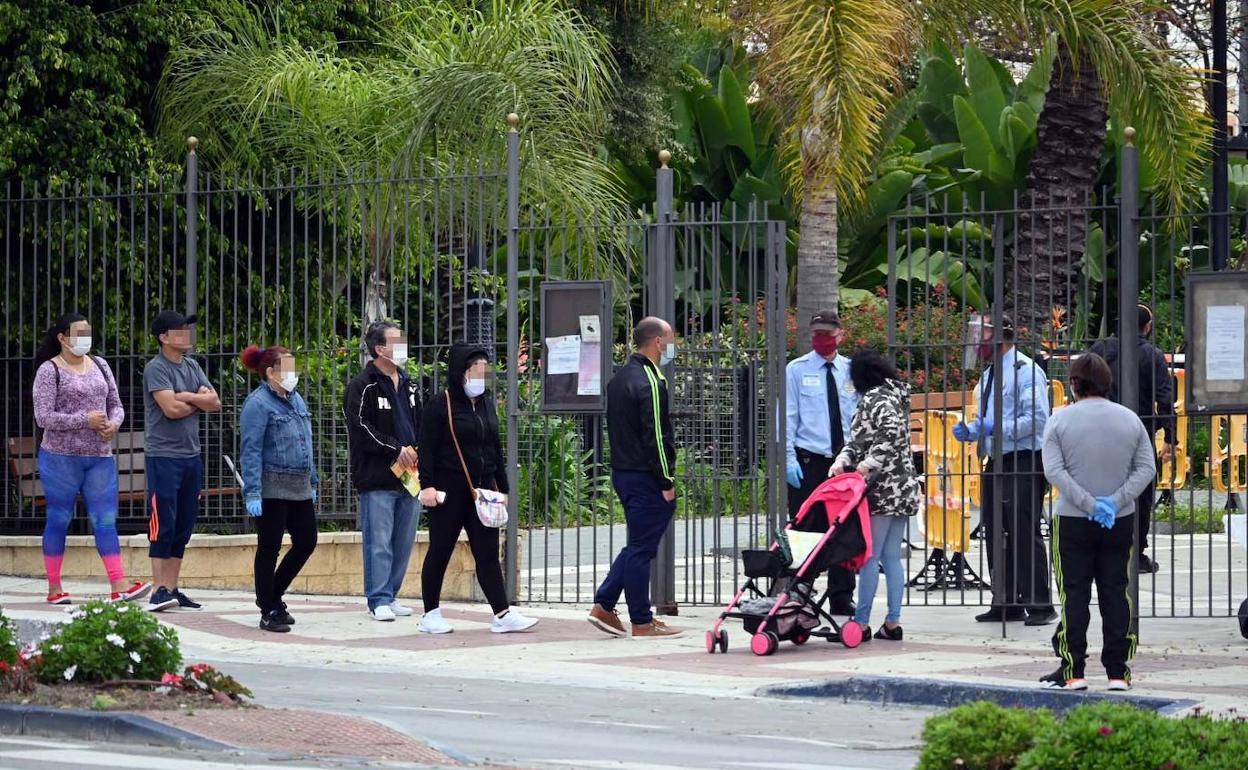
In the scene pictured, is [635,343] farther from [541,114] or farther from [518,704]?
[541,114]

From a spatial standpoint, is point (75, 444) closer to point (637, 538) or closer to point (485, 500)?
point (485, 500)

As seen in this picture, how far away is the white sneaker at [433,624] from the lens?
1298cm

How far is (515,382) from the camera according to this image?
14234 millimetres

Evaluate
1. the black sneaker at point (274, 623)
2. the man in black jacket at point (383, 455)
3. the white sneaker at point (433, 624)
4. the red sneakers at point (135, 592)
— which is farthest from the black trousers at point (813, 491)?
the red sneakers at point (135, 592)

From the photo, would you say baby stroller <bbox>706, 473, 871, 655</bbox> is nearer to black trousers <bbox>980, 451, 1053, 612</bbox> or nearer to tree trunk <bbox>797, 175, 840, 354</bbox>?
black trousers <bbox>980, 451, 1053, 612</bbox>

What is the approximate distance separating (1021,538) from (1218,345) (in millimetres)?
1937

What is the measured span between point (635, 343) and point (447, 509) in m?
1.50

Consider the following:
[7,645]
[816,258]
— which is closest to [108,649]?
[7,645]

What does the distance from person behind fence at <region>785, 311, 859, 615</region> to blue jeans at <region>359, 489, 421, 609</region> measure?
7.98 feet

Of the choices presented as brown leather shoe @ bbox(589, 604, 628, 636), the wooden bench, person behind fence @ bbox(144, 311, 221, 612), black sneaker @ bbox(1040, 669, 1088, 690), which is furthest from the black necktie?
the wooden bench

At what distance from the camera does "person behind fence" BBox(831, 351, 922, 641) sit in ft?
40.5

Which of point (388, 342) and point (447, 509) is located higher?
point (388, 342)

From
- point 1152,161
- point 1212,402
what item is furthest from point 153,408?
point 1152,161

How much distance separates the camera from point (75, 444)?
556 inches
